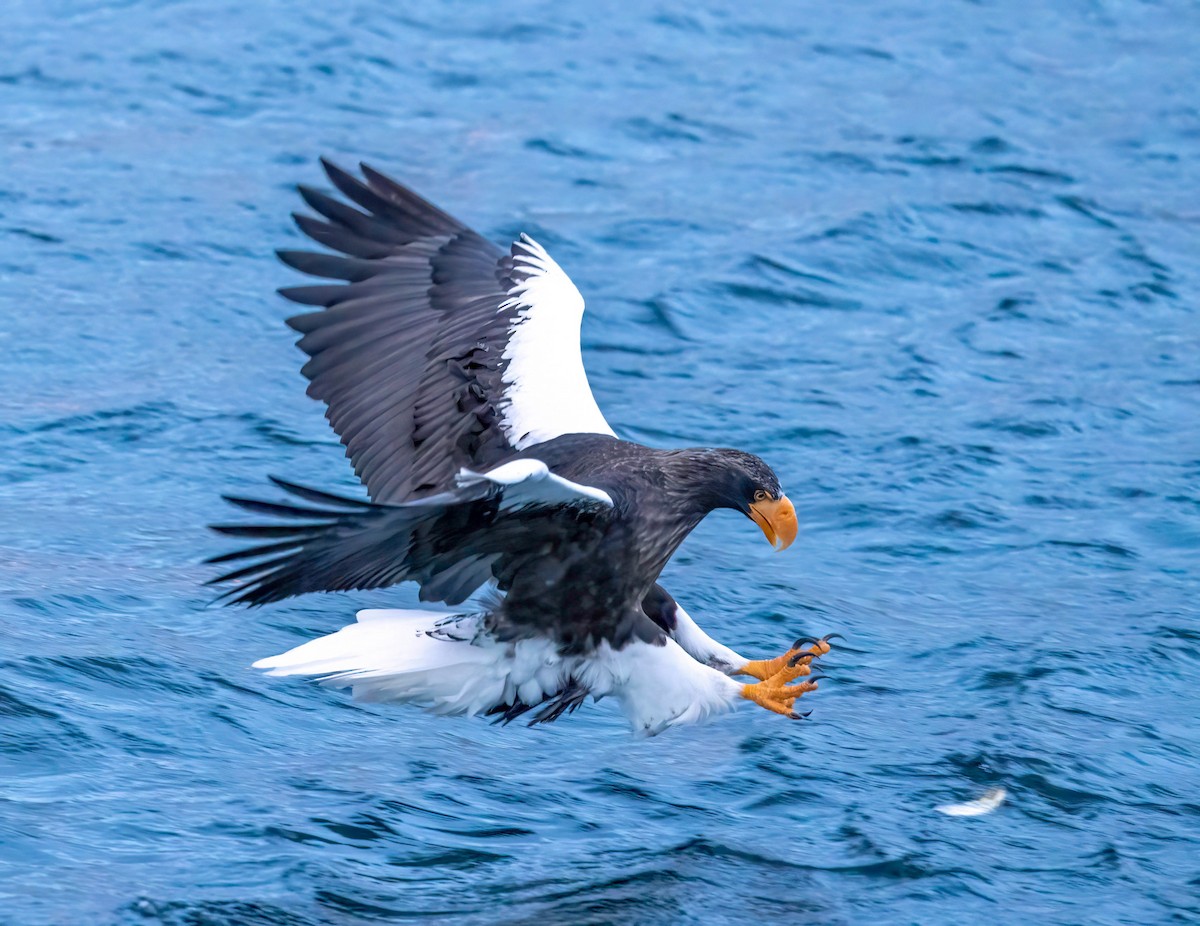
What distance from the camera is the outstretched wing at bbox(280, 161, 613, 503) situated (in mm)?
5426

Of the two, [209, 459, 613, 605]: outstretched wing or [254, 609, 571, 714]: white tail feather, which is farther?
[254, 609, 571, 714]: white tail feather

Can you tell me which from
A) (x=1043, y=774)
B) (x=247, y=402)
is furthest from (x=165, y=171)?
(x=1043, y=774)

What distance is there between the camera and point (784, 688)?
5.22 meters

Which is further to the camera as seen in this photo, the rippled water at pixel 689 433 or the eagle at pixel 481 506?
the rippled water at pixel 689 433

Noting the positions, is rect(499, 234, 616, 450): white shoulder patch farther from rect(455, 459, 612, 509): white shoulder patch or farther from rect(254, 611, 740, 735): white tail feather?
rect(455, 459, 612, 509): white shoulder patch

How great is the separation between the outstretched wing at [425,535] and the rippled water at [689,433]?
69 centimetres

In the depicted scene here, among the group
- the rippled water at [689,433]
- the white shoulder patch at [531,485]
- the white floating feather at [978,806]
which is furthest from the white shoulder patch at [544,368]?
the white floating feather at [978,806]

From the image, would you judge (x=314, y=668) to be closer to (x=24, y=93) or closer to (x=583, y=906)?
(x=583, y=906)

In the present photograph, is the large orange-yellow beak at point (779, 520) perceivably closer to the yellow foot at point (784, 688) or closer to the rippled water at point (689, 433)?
the yellow foot at point (784, 688)

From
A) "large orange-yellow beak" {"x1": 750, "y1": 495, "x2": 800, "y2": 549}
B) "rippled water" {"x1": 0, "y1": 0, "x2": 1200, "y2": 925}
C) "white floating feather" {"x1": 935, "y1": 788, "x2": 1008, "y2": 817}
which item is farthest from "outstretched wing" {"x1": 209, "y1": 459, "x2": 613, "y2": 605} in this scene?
"white floating feather" {"x1": 935, "y1": 788, "x2": 1008, "y2": 817}

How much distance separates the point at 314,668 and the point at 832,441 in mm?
3627

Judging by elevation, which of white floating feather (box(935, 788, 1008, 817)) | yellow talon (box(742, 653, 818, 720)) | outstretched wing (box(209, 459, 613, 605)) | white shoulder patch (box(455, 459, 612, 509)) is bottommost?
white floating feather (box(935, 788, 1008, 817))

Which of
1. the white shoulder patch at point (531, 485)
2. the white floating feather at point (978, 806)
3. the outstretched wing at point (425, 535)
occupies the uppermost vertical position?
the white shoulder patch at point (531, 485)

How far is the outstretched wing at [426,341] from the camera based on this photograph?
543cm
